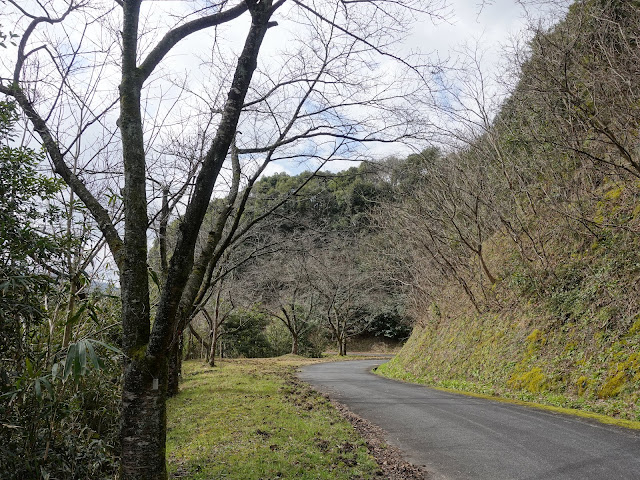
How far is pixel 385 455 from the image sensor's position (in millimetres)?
5305

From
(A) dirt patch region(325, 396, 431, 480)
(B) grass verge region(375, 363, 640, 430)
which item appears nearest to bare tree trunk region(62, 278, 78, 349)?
(A) dirt patch region(325, 396, 431, 480)

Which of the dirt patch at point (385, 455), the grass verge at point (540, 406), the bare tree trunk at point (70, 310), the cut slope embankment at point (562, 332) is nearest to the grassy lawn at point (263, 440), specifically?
the dirt patch at point (385, 455)

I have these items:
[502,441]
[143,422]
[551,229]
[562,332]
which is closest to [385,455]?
[502,441]

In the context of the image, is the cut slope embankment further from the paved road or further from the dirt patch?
the dirt patch

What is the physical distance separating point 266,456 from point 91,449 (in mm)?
2338

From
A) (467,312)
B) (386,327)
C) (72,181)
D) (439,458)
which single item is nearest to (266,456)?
(439,458)

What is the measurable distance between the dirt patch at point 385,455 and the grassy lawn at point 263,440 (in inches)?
5.7

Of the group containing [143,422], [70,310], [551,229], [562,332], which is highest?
[551,229]

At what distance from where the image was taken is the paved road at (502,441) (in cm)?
431

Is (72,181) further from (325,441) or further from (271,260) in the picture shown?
(271,260)

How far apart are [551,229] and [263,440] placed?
9.67 metres

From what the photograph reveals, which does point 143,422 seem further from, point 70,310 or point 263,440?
point 263,440

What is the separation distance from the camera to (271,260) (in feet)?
64.8

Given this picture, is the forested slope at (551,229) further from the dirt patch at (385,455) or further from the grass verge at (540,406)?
the dirt patch at (385,455)
